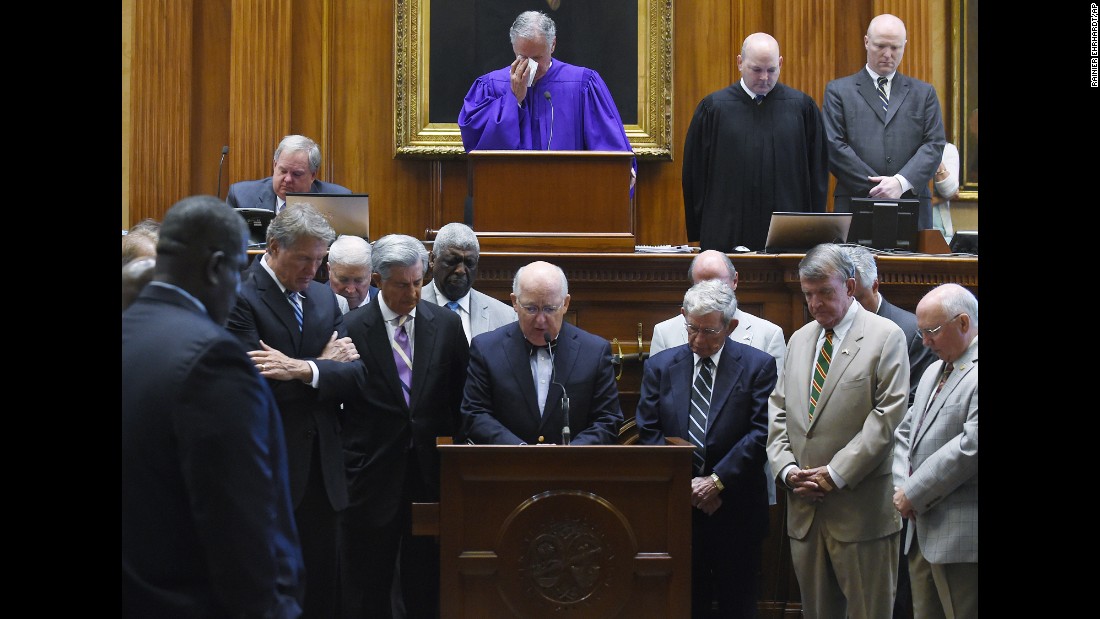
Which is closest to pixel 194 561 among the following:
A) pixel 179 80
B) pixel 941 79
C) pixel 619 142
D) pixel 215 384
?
pixel 215 384

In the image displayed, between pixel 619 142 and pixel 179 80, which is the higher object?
Result: pixel 179 80

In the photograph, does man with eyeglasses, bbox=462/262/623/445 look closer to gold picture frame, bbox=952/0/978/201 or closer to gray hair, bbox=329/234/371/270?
gray hair, bbox=329/234/371/270

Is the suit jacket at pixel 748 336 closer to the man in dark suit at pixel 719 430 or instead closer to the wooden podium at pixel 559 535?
the man in dark suit at pixel 719 430

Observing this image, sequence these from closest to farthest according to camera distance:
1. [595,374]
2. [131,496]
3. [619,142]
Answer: [131,496]
[595,374]
[619,142]

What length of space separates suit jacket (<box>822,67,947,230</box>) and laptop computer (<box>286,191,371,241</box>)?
2657 millimetres

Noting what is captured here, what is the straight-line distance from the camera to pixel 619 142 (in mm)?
6652

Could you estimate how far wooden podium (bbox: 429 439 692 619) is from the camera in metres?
3.80

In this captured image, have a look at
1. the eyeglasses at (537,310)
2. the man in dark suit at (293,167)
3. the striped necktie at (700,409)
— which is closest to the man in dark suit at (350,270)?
the eyeglasses at (537,310)

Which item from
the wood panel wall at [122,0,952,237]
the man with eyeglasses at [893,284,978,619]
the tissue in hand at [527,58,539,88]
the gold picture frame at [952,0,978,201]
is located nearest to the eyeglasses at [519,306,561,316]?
the man with eyeglasses at [893,284,978,619]

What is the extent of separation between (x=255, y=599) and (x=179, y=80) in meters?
6.38

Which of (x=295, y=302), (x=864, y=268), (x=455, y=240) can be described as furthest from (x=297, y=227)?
(x=864, y=268)

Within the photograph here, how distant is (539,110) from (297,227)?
2.78 metres
